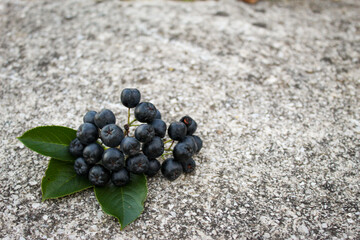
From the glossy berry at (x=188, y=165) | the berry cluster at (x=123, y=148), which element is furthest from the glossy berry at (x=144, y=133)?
the glossy berry at (x=188, y=165)

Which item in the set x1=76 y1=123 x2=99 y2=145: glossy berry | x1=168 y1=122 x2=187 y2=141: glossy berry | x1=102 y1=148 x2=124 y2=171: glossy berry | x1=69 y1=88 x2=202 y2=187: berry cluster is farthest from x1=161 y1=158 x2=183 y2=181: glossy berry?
x1=76 y1=123 x2=99 y2=145: glossy berry

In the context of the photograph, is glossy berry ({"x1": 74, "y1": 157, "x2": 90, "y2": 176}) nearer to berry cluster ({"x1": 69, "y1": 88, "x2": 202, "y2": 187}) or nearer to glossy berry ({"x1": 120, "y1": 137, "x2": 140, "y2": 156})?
berry cluster ({"x1": 69, "y1": 88, "x2": 202, "y2": 187})

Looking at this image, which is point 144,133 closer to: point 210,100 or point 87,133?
point 87,133

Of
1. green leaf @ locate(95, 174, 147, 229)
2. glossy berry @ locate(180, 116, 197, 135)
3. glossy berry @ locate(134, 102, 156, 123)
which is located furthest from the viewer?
glossy berry @ locate(180, 116, 197, 135)

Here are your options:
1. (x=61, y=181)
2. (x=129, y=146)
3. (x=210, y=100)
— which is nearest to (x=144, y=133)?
(x=129, y=146)

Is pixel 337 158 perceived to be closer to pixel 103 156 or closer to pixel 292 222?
pixel 292 222

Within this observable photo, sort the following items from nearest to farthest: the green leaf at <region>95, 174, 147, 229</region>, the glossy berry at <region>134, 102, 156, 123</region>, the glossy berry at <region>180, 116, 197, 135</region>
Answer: the green leaf at <region>95, 174, 147, 229</region>
the glossy berry at <region>134, 102, 156, 123</region>
the glossy berry at <region>180, 116, 197, 135</region>

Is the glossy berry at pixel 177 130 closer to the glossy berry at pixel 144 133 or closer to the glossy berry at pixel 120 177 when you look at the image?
the glossy berry at pixel 144 133

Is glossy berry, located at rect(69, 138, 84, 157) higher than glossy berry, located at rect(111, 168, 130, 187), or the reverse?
glossy berry, located at rect(69, 138, 84, 157)
